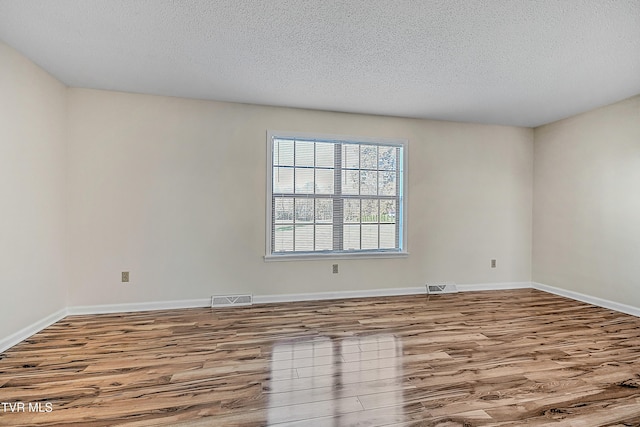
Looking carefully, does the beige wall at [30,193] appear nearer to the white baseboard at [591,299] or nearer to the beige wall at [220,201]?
the beige wall at [220,201]

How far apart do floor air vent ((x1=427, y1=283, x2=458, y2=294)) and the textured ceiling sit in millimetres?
2456

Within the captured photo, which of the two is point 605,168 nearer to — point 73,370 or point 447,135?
point 447,135

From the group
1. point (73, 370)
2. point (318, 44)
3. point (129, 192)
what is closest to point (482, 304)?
point (318, 44)

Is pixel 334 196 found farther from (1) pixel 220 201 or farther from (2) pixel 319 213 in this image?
(1) pixel 220 201

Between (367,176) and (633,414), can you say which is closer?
(633,414)

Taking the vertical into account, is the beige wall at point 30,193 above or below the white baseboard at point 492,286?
above

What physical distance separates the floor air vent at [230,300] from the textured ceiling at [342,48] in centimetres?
237

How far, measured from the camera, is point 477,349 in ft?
8.30

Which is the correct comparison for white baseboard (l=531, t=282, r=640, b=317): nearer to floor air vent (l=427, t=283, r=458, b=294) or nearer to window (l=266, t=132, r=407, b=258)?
floor air vent (l=427, t=283, r=458, b=294)

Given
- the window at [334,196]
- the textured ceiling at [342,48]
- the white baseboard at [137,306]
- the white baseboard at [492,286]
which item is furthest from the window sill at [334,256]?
the textured ceiling at [342,48]

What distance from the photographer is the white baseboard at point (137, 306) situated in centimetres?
335

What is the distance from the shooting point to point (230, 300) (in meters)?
3.70

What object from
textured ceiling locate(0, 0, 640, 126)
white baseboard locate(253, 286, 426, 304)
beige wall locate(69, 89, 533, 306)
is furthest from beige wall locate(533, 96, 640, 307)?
white baseboard locate(253, 286, 426, 304)

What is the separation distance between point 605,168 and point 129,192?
569 centimetres
